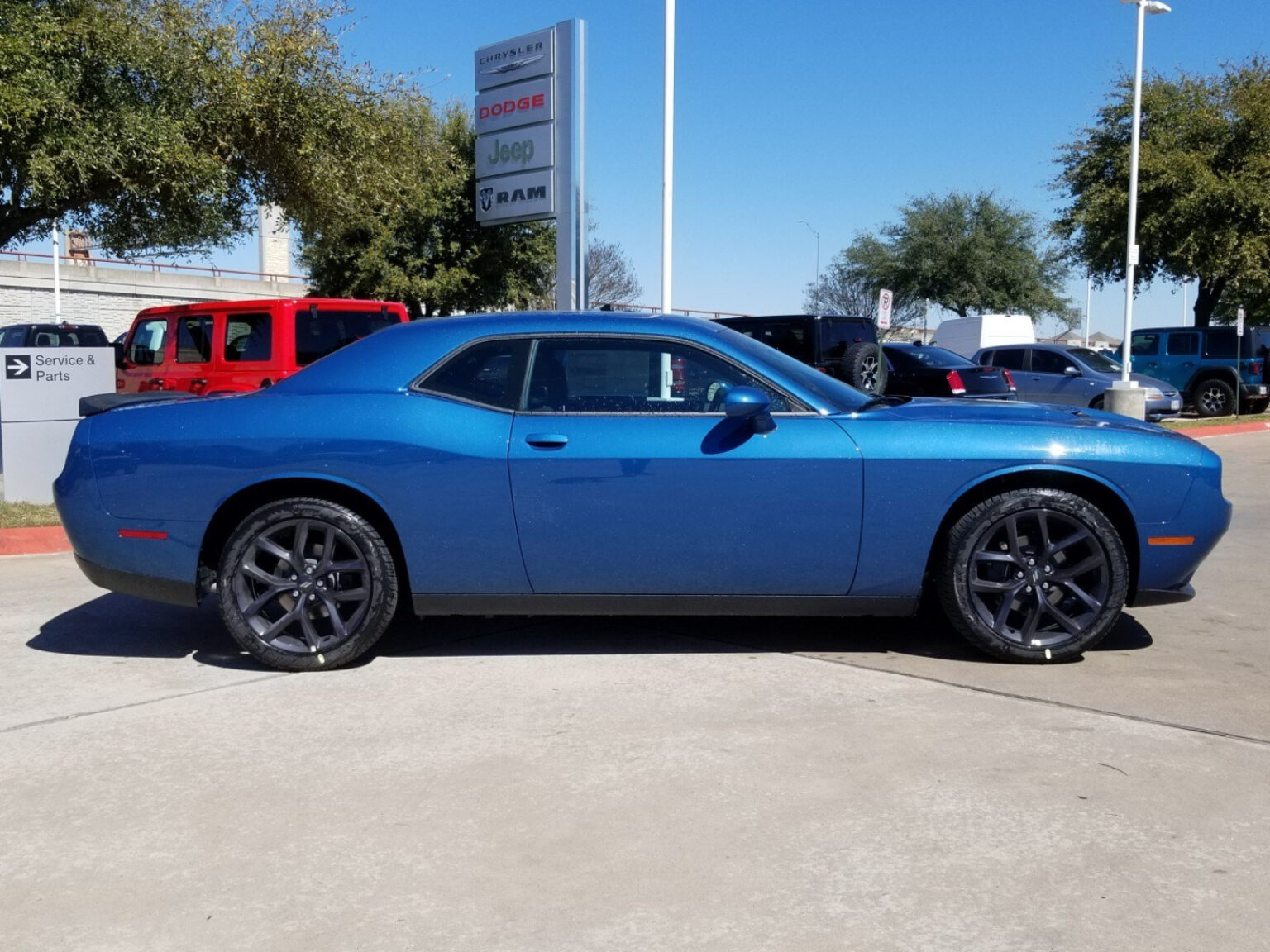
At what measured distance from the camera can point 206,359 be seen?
12.8 m

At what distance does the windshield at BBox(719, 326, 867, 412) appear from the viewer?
4906 millimetres

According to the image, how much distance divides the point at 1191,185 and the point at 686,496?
27.3m

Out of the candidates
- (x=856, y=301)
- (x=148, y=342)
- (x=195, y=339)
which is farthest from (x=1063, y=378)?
(x=856, y=301)

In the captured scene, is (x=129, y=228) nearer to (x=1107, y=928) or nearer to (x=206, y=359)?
(x=206, y=359)

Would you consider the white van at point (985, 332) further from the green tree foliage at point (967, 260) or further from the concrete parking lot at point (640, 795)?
the concrete parking lot at point (640, 795)

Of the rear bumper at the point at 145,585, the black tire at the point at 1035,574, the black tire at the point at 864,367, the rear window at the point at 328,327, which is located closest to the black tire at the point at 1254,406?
the black tire at the point at 864,367

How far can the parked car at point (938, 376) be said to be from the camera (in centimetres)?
1773

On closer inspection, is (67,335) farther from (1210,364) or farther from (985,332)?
(1210,364)

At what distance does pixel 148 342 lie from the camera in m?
13.5

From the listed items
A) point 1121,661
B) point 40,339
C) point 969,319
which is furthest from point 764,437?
point 969,319

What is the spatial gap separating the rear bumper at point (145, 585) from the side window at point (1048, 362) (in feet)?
61.0

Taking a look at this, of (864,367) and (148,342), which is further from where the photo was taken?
(864,367)

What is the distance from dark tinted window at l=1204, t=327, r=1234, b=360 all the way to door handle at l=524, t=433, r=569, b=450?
22.5m

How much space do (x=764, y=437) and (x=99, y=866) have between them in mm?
2795
